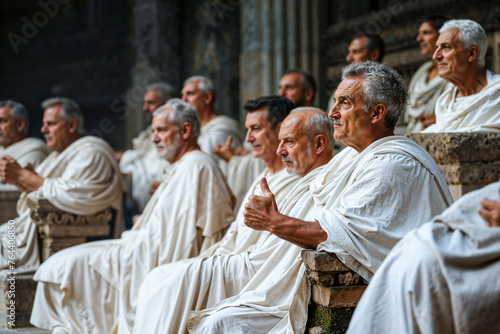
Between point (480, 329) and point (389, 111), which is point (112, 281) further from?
point (480, 329)

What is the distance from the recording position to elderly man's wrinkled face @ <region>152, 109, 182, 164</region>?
573 cm

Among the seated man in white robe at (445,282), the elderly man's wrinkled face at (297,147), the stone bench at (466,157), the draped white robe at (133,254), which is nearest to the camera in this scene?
the seated man in white robe at (445,282)

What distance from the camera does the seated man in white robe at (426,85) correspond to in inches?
251

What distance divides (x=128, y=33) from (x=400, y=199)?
10.6 meters

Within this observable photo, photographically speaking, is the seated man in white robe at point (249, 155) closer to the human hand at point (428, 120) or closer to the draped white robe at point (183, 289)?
the human hand at point (428, 120)

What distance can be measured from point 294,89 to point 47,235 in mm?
2468

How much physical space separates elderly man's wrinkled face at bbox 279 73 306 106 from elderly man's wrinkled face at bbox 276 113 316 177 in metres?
2.33

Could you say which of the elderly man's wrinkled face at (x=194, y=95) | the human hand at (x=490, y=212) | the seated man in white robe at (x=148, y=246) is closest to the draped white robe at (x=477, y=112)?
the seated man in white robe at (x=148, y=246)

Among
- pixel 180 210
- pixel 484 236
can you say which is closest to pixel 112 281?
pixel 180 210

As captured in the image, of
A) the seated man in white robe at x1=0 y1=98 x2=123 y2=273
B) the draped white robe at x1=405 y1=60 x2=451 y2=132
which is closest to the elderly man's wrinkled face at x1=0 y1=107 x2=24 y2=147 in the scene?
the seated man in white robe at x1=0 y1=98 x2=123 y2=273

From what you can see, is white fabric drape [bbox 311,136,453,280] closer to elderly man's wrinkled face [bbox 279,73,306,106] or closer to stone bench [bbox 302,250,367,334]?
stone bench [bbox 302,250,367,334]

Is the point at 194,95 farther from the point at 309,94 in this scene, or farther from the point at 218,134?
the point at 309,94

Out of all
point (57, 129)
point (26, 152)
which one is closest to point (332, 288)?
point (57, 129)

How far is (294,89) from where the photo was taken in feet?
22.3
